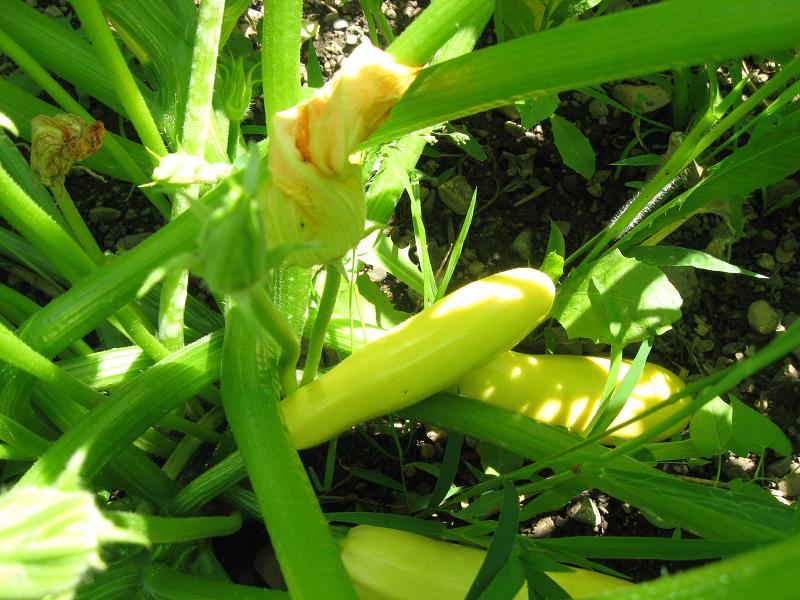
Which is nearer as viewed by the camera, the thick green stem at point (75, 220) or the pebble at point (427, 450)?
the thick green stem at point (75, 220)

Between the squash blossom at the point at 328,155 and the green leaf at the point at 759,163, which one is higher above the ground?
the green leaf at the point at 759,163

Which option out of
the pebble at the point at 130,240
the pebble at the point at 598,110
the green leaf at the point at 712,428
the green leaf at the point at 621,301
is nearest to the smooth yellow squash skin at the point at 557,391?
the green leaf at the point at 621,301

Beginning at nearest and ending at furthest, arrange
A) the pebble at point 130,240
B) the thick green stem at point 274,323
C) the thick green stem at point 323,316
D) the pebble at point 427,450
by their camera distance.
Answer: the thick green stem at point 274,323
the thick green stem at point 323,316
the pebble at point 427,450
the pebble at point 130,240

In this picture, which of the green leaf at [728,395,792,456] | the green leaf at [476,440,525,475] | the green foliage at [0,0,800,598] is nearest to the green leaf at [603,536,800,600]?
the green foliage at [0,0,800,598]

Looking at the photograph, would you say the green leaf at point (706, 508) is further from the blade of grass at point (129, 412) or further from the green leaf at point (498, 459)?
the blade of grass at point (129, 412)

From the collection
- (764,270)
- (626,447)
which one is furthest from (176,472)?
(764,270)

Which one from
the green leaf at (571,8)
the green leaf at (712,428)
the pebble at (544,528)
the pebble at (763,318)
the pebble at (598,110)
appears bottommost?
the pebble at (544,528)

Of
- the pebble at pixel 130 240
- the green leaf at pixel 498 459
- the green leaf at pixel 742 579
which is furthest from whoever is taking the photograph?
the pebble at pixel 130 240
